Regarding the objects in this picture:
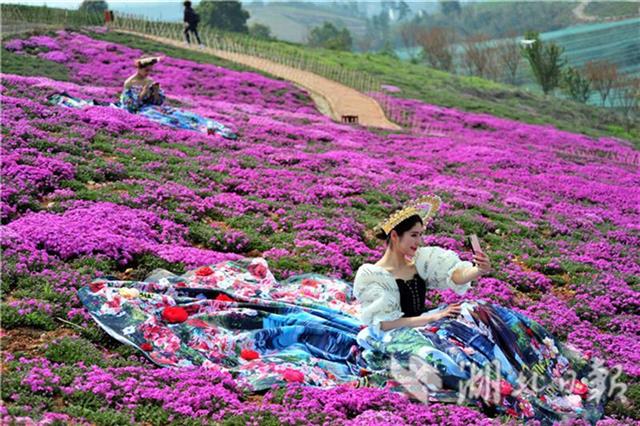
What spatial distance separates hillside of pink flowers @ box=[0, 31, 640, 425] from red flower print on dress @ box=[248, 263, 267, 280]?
1.74 feet

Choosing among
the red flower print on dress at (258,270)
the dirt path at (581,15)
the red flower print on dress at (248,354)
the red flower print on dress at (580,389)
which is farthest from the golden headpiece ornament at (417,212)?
the dirt path at (581,15)

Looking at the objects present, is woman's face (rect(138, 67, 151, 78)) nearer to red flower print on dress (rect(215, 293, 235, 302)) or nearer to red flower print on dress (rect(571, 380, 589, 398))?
red flower print on dress (rect(215, 293, 235, 302))

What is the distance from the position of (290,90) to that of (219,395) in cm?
2796

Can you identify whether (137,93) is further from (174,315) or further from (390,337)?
(390,337)

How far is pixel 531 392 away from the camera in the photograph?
23.5ft

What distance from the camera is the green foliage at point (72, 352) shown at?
23.6 feet

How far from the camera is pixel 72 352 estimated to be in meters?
7.30

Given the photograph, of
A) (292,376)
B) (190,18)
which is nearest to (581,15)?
(190,18)

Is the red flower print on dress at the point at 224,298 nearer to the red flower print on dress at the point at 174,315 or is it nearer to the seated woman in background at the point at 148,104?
the red flower print on dress at the point at 174,315

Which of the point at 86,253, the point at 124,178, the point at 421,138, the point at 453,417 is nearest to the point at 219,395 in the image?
the point at 453,417

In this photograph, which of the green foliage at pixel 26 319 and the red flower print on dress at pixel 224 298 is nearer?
the green foliage at pixel 26 319

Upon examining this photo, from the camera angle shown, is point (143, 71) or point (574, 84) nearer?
point (143, 71)

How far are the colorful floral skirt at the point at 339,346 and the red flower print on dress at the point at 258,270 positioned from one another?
0.93m

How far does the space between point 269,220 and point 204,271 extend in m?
3.32
